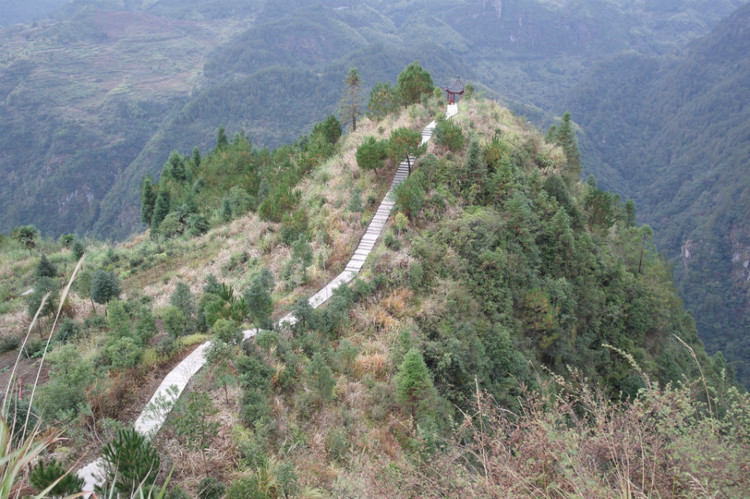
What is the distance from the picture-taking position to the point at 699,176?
13600 centimetres

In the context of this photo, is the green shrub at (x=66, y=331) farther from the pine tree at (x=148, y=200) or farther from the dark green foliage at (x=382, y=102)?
the pine tree at (x=148, y=200)

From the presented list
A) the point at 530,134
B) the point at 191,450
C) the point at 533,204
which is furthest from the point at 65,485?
the point at 530,134

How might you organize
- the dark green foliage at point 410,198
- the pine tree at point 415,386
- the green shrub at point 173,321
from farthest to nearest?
the dark green foliage at point 410,198 < the green shrub at point 173,321 < the pine tree at point 415,386

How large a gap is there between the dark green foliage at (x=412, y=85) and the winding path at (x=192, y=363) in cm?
558

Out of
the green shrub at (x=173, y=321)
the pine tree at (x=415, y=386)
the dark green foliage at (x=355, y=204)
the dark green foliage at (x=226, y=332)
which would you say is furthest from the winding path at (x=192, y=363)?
the pine tree at (x=415, y=386)

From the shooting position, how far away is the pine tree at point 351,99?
80.0 feet

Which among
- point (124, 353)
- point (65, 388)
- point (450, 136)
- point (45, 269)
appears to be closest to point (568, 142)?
point (450, 136)

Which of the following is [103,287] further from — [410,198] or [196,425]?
[410,198]

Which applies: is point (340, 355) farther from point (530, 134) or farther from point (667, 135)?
point (667, 135)

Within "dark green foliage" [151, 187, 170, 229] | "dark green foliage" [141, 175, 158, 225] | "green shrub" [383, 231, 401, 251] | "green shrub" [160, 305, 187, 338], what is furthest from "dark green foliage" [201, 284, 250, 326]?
"dark green foliage" [141, 175, 158, 225]

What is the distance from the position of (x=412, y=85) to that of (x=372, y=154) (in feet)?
31.4

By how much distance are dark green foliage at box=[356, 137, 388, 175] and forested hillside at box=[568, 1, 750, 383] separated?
63.2m

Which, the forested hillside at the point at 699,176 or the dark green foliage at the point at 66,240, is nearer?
Answer: the dark green foliage at the point at 66,240

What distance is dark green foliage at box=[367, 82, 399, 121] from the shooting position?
24719mm
